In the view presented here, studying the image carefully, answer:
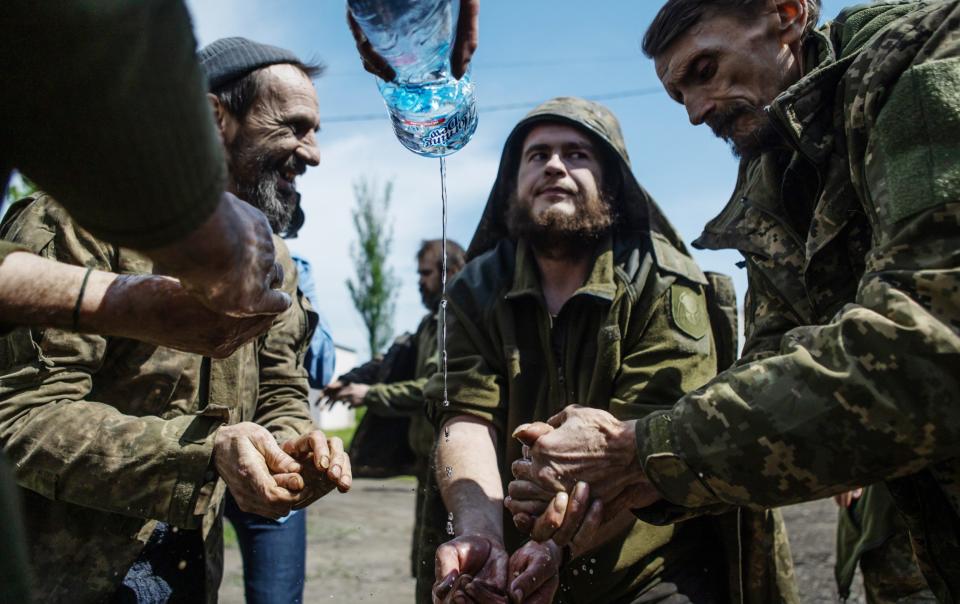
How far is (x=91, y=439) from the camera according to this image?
2.60 meters

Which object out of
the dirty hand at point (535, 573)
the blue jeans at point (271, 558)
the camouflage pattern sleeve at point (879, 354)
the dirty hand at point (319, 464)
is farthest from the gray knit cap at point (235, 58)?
the camouflage pattern sleeve at point (879, 354)

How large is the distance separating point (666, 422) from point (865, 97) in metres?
1.00

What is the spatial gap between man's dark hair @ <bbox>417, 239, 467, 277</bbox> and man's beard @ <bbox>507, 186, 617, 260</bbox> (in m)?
3.22

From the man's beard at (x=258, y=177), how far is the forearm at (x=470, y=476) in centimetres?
122

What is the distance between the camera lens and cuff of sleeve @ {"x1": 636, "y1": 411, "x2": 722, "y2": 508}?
2381 mm

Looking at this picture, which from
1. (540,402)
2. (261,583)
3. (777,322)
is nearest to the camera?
(777,322)

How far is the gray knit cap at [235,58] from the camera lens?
12.5 ft

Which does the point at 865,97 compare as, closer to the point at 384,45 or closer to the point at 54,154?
the point at 384,45

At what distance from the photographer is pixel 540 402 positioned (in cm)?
349

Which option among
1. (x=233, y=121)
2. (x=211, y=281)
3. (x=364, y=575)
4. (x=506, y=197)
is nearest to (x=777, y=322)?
(x=506, y=197)

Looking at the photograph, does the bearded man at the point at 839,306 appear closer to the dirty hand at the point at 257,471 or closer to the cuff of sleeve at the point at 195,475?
the dirty hand at the point at 257,471

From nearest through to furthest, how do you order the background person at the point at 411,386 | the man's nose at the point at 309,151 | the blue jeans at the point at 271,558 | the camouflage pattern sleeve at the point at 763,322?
1. the camouflage pattern sleeve at the point at 763,322
2. the man's nose at the point at 309,151
3. the blue jeans at the point at 271,558
4. the background person at the point at 411,386

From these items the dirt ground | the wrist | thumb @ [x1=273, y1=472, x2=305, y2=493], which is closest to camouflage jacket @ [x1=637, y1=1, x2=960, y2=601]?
the wrist

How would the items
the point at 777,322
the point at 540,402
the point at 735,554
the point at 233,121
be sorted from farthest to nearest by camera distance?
the point at 233,121
the point at 540,402
the point at 735,554
the point at 777,322
